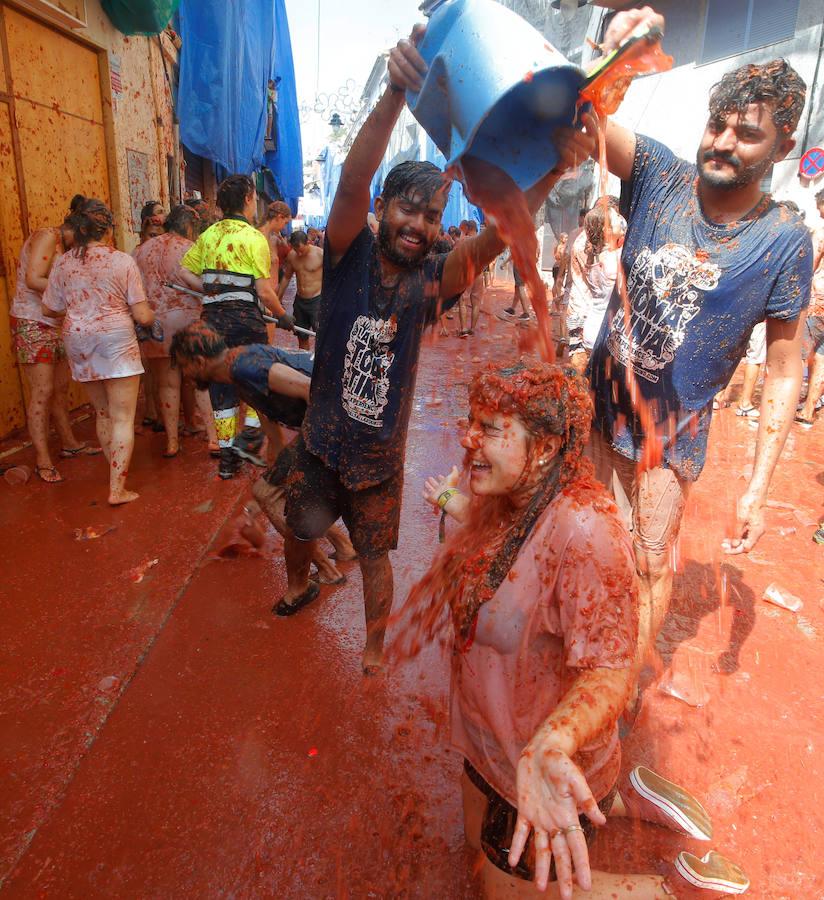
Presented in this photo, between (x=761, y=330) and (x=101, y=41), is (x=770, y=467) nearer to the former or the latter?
(x=761, y=330)

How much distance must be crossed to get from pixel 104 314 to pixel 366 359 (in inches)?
118

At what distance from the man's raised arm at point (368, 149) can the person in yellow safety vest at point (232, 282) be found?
112 inches

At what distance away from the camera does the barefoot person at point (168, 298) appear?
5.66 metres

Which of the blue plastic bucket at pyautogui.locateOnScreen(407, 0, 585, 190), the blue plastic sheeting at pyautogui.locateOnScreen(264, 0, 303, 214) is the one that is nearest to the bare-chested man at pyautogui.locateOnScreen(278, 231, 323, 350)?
the blue plastic sheeting at pyautogui.locateOnScreen(264, 0, 303, 214)

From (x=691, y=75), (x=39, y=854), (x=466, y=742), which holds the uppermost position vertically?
(x=691, y=75)

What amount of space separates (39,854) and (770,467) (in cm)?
311

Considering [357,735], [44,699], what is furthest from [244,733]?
[44,699]

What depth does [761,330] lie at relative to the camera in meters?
7.80

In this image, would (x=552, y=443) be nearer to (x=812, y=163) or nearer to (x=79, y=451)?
(x=79, y=451)

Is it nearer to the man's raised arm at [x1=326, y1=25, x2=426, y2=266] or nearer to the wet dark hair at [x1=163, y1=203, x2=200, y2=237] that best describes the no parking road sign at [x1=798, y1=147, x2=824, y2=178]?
the wet dark hair at [x1=163, y1=203, x2=200, y2=237]

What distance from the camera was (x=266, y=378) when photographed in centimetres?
321

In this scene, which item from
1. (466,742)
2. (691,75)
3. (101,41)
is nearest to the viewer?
(466,742)

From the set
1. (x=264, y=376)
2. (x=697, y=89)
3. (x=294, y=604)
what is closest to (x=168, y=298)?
(x=264, y=376)

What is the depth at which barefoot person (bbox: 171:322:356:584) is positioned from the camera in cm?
319
